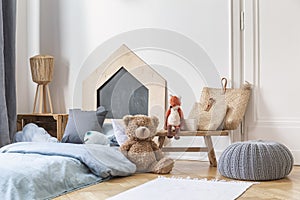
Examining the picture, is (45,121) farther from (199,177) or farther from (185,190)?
(185,190)

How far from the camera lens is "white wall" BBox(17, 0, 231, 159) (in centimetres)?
374

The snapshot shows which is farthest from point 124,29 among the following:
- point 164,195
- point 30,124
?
point 164,195

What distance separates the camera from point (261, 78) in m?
3.58

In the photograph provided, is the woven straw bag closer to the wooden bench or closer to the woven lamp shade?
the wooden bench

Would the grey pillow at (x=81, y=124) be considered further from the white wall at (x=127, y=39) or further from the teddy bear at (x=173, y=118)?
the teddy bear at (x=173, y=118)

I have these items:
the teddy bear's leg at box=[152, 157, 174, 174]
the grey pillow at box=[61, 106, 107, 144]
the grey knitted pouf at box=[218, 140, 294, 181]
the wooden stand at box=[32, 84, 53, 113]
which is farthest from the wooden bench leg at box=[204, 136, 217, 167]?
the wooden stand at box=[32, 84, 53, 113]

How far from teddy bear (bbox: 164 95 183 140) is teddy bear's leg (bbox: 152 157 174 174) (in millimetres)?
282

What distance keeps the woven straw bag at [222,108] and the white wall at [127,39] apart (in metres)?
0.10

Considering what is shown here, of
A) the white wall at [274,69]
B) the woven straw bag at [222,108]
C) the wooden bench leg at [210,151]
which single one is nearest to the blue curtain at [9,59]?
the woven straw bag at [222,108]

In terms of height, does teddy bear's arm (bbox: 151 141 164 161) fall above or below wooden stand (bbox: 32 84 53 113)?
below

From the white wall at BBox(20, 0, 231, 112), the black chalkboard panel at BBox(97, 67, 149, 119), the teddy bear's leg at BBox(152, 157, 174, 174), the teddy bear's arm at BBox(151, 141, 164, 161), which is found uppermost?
the white wall at BBox(20, 0, 231, 112)

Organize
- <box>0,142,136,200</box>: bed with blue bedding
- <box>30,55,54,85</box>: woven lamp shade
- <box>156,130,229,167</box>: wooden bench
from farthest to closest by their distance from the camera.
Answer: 1. <box>30,55,54,85</box>: woven lamp shade
2. <box>156,130,229,167</box>: wooden bench
3. <box>0,142,136,200</box>: bed with blue bedding

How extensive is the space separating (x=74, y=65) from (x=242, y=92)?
60.5 inches

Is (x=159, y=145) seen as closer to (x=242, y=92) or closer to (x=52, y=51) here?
(x=242, y=92)
